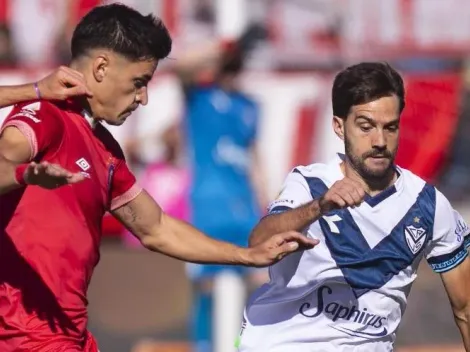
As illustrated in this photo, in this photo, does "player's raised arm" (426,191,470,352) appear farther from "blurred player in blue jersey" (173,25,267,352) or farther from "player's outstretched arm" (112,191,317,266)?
"blurred player in blue jersey" (173,25,267,352)

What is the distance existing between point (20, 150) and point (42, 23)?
7.74 m

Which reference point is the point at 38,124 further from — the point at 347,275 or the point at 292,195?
the point at 347,275

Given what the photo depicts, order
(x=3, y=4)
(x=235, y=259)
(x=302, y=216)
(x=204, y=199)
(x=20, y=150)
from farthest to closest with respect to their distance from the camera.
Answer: (x=3, y=4)
(x=204, y=199)
(x=235, y=259)
(x=302, y=216)
(x=20, y=150)

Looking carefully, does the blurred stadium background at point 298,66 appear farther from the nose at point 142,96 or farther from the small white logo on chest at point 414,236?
the nose at point 142,96

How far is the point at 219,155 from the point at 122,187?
A: 3849 millimetres

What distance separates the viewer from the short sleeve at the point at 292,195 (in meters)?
4.48

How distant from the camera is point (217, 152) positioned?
27.5ft

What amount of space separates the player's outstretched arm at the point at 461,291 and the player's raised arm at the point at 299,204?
63 centimetres

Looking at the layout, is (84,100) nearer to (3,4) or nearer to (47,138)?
(47,138)

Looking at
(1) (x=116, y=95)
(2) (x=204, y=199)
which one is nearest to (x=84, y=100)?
(1) (x=116, y=95)

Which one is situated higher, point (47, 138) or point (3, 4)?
point (47, 138)

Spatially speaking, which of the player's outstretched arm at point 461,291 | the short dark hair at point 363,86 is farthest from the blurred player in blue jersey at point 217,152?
the player's outstretched arm at point 461,291

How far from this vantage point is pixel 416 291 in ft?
39.0

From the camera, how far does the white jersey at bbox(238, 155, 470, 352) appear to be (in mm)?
4570
